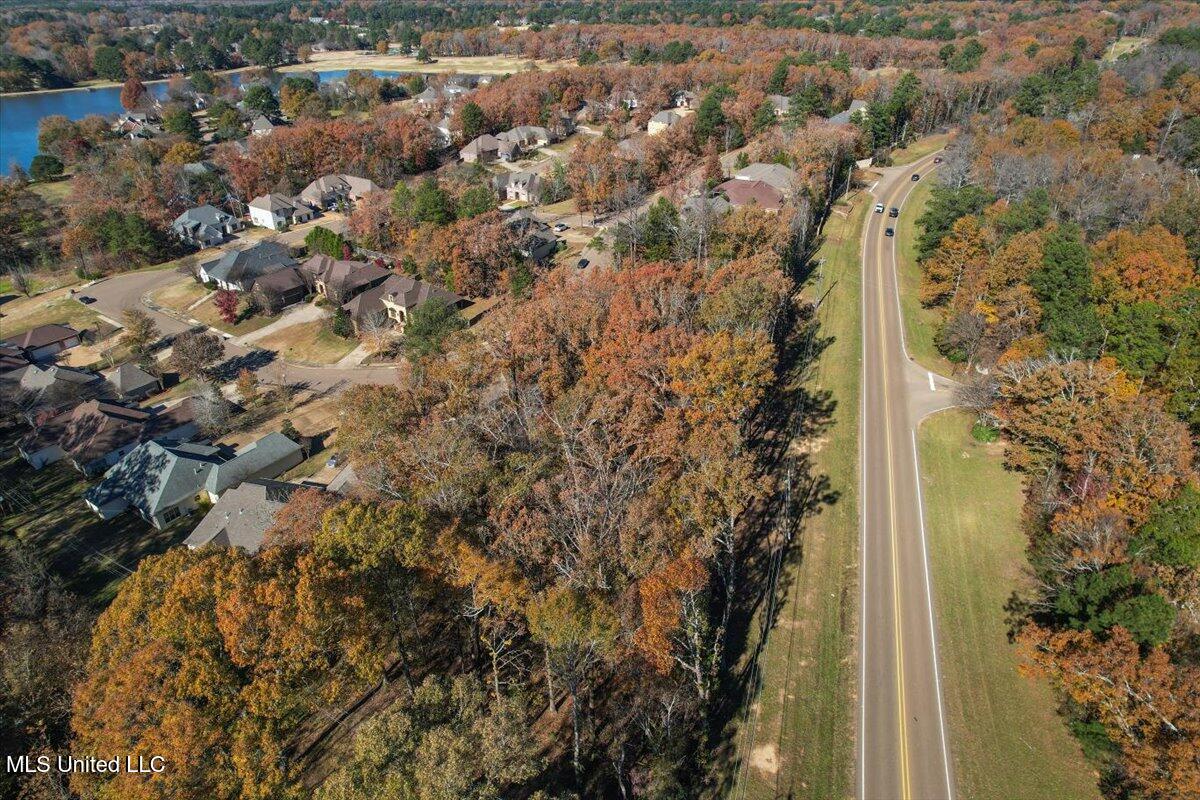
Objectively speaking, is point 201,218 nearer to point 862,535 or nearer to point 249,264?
point 249,264

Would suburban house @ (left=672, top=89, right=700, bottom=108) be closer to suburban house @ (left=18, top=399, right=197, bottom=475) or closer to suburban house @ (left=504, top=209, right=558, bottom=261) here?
suburban house @ (left=504, top=209, right=558, bottom=261)

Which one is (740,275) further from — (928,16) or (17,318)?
(928,16)

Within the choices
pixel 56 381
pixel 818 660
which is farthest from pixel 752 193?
pixel 56 381

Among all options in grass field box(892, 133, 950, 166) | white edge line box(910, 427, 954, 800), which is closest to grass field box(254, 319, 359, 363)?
white edge line box(910, 427, 954, 800)

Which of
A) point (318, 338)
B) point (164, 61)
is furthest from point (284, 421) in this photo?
point (164, 61)

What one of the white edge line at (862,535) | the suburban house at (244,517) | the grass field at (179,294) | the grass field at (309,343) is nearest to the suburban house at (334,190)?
the grass field at (179,294)
